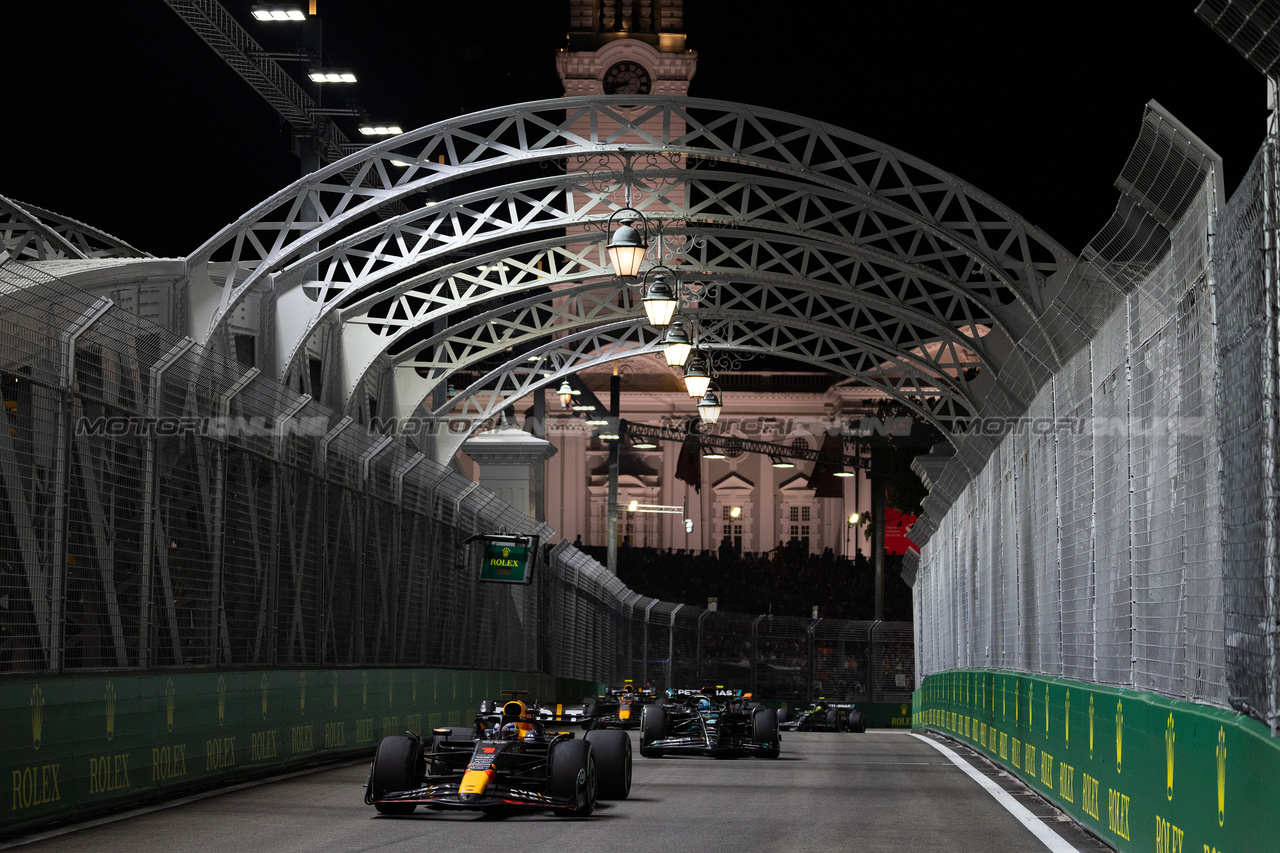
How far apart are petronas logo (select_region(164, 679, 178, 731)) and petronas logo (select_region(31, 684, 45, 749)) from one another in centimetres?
209

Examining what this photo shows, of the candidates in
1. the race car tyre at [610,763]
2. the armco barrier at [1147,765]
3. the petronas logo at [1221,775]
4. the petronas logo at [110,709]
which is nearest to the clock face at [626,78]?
the armco barrier at [1147,765]

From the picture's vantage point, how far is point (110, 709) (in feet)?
34.5

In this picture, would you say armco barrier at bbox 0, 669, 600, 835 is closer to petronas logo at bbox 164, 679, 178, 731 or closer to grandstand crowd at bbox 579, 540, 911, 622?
petronas logo at bbox 164, 679, 178, 731

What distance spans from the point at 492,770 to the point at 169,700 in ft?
8.92

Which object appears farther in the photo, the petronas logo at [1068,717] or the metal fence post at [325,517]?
the metal fence post at [325,517]

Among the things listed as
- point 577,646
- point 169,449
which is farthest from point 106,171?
point 169,449

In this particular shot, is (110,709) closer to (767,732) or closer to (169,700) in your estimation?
(169,700)

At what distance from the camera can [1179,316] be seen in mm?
7348

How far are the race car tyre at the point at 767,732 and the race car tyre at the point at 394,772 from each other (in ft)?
24.8

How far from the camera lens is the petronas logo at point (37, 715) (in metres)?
9.33

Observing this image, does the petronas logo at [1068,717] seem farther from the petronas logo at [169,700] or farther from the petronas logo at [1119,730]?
the petronas logo at [169,700]

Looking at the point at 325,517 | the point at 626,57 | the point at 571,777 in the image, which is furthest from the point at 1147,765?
the point at 626,57

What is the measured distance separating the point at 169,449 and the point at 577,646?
23561 mm

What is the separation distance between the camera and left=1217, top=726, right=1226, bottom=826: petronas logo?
593 centimetres
